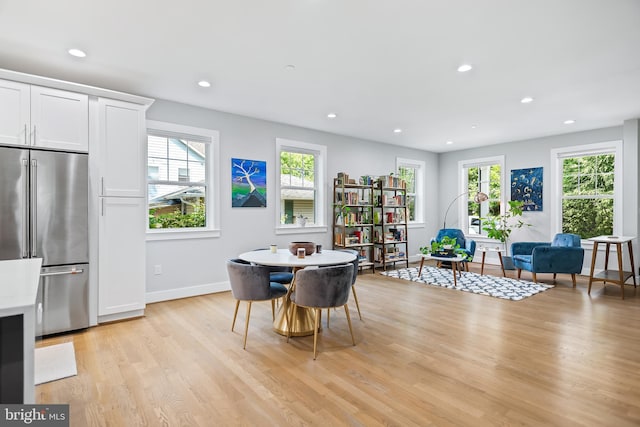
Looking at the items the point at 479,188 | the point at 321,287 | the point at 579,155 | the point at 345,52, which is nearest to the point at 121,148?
the point at 345,52

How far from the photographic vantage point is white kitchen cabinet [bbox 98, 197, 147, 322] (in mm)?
3480

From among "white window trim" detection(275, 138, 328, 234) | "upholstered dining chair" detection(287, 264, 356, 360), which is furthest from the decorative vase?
"white window trim" detection(275, 138, 328, 234)

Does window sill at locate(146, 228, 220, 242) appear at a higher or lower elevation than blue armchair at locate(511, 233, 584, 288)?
higher

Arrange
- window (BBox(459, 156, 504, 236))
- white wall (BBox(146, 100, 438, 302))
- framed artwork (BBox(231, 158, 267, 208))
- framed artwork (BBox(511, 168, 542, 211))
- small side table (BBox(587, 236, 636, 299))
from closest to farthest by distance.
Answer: white wall (BBox(146, 100, 438, 302)) → small side table (BBox(587, 236, 636, 299)) → framed artwork (BBox(231, 158, 267, 208)) → framed artwork (BBox(511, 168, 542, 211)) → window (BBox(459, 156, 504, 236))

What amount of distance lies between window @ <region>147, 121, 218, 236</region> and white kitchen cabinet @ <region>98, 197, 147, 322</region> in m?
0.74

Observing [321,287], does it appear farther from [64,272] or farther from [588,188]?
[588,188]

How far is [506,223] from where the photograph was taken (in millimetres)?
7035

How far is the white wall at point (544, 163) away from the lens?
206 inches

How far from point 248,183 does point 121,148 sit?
1.84 meters

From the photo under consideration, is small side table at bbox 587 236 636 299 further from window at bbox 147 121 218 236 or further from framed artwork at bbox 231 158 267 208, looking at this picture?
window at bbox 147 121 218 236

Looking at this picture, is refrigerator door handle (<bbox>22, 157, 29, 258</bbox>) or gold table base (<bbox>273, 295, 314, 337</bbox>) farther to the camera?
gold table base (<bbox>273, 295, 314, 337</bbox>)

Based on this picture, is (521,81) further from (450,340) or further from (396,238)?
(396,238)

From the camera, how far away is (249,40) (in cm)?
285

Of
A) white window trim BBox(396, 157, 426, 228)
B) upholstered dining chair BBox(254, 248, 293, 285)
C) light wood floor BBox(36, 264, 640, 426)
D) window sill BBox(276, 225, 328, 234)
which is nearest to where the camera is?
light wood floor BBox(36, 264, 640, 426)
